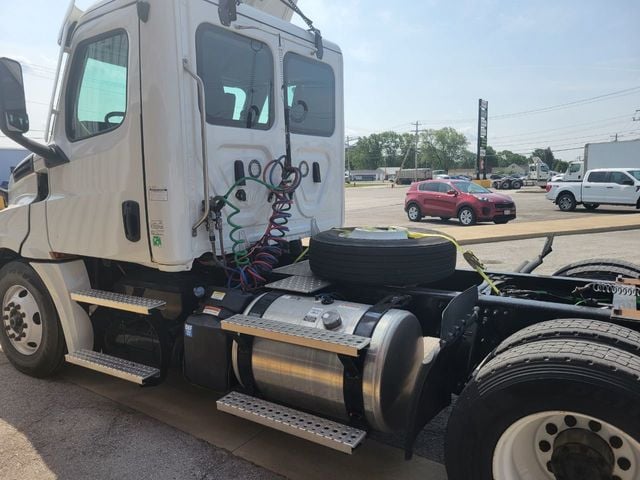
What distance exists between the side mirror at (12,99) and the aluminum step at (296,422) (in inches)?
89.1

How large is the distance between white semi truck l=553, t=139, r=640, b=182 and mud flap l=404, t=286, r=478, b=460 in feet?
96.3

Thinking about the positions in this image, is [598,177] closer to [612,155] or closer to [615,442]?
[612,155]

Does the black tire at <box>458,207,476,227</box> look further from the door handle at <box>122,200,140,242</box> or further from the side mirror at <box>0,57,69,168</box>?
the side mirror at <box>0,57,69,168</box>

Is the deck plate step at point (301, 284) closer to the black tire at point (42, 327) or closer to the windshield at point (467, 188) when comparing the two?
the black tire at point (42, 327)

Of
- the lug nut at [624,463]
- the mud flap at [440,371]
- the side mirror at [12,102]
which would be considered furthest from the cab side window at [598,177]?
the side mirror at [12,102]

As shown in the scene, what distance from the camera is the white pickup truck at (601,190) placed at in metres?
20.1

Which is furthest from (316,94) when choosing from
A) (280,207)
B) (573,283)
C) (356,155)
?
(356,155)

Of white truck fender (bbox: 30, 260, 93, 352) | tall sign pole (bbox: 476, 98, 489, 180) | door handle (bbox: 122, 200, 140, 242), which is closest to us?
door handle (bbox: 122, 200, 140, 242)

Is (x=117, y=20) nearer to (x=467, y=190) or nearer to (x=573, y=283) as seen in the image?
(x=573, y=283)

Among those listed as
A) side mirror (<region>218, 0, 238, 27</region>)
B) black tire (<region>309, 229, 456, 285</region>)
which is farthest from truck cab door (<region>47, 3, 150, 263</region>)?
black tire (<region>309, 229, 456, 285</region>)

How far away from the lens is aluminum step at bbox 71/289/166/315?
11.4ft

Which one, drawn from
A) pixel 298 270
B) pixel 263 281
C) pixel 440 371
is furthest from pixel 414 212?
pixel 440 371

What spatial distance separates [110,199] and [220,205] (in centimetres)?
81

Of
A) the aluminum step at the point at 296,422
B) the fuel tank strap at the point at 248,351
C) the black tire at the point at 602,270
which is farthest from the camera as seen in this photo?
the black tire at the point at 602,270
